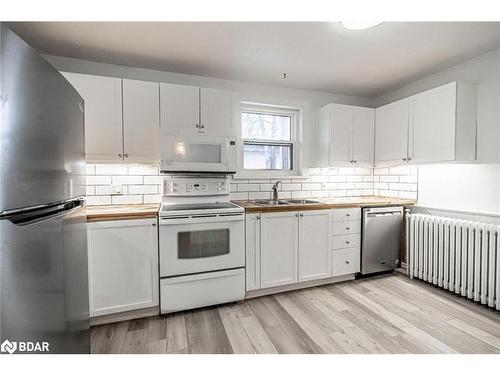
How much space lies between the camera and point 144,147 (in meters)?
2.20

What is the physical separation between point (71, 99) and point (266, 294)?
7.39ft

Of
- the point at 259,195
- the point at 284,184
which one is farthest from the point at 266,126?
the point at 259,195

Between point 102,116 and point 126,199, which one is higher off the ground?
point 102,116

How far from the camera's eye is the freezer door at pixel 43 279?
2.05ft

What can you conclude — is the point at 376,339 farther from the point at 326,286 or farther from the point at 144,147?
the point at 144,147

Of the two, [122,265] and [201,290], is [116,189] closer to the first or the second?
[122,265]

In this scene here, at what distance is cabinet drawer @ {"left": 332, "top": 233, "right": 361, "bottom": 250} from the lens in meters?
2.61

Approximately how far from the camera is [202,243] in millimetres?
2096

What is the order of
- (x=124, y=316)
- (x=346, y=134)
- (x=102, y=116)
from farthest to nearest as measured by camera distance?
(x=346, y=134)
(x=102, y=116)
(x=124, y=316)

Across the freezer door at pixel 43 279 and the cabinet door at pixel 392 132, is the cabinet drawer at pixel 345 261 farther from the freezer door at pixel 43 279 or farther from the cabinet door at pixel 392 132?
the freezer door at pixel 43 279

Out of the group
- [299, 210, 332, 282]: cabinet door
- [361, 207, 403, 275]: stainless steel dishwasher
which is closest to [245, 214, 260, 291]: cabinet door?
[299, 210, 332, 282]: cabinet door

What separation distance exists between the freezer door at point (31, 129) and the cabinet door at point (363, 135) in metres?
3.01

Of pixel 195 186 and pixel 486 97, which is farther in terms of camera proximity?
pixel 195 186

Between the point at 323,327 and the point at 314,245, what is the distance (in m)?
0.84
